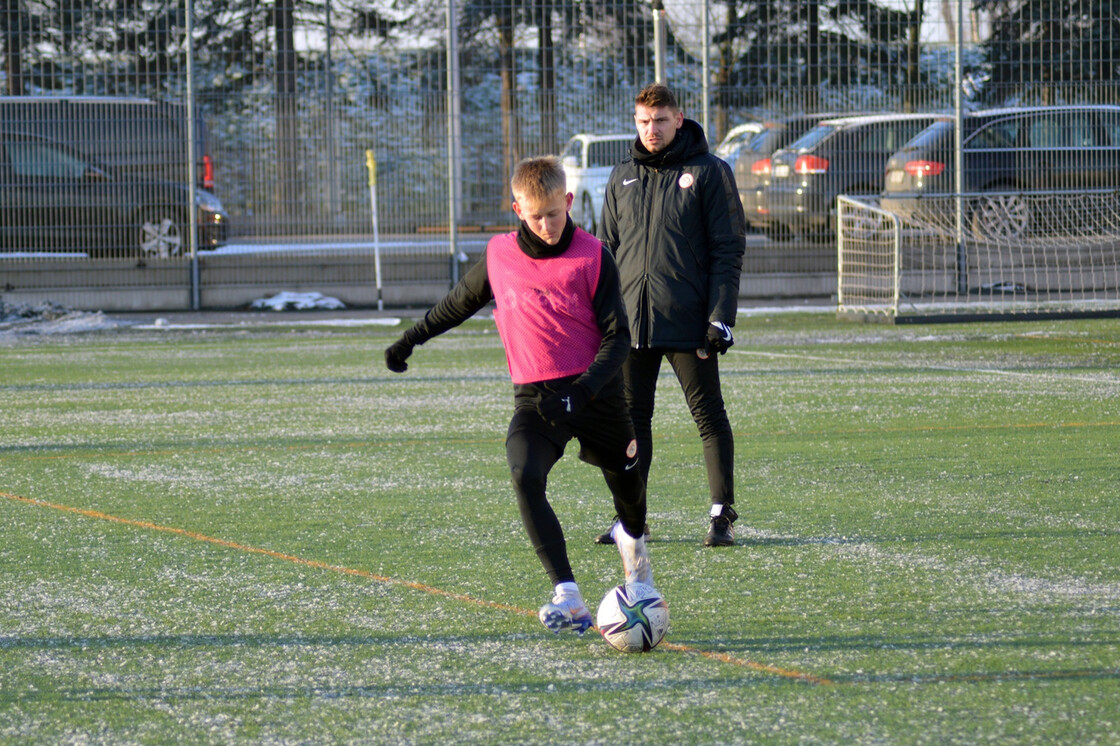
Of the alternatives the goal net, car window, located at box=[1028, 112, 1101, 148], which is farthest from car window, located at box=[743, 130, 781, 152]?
car window, located at box=[1028, 112, 1101, 148]

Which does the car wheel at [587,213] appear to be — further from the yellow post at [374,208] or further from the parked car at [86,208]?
the parked car at [86,208]

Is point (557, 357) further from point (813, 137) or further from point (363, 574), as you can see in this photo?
point (813, 137)

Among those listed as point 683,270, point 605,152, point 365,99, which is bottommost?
point 683,270

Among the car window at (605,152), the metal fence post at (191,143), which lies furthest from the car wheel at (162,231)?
the car window at (605,152)

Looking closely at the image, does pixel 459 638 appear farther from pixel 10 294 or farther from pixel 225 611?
pixel 10 294

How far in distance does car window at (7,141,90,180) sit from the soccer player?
569 inches

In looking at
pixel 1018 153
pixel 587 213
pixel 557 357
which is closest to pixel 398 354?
pixel 557 357

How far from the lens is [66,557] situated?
550cm

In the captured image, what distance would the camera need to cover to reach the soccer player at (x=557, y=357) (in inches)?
168

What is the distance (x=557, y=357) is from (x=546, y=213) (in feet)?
1.45

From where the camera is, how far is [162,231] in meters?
18.0

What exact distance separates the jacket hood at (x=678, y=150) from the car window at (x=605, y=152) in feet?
42.5

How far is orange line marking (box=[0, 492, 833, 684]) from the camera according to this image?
4000 millimetres

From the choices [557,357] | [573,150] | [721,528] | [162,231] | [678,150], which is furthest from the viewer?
[573,150]
